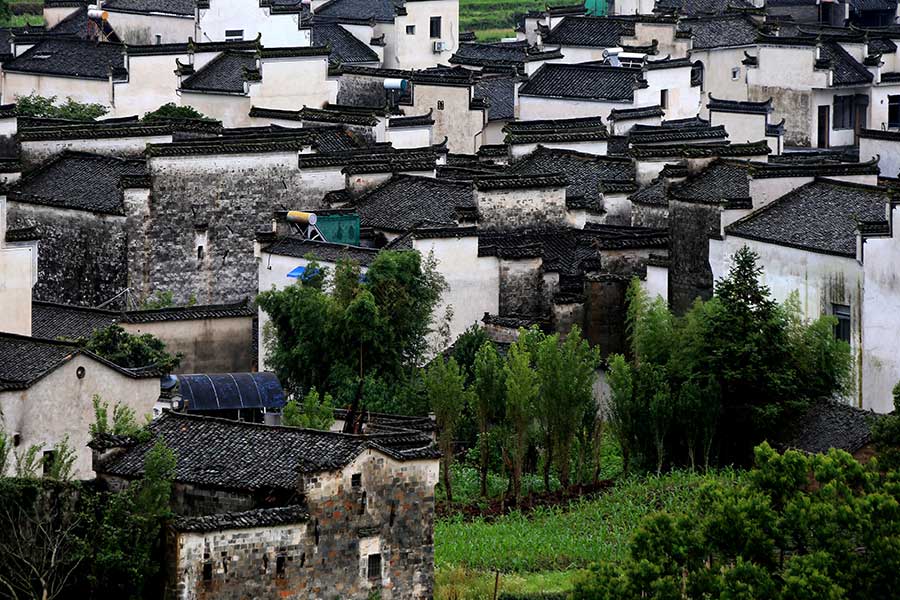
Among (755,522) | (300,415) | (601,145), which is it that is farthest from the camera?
(601,145)

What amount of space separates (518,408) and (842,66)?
93.8 feet

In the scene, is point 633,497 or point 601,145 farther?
point 601,145

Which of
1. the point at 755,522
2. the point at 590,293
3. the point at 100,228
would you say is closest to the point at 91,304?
the point at 100,228

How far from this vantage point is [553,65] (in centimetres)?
7025

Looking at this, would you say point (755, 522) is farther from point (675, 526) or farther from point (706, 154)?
point (706, 154)

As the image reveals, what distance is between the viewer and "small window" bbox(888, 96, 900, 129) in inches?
2773

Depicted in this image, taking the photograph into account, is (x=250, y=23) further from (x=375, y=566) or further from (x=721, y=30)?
(x=375, y=566)

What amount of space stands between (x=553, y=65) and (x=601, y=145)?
968 centimetres

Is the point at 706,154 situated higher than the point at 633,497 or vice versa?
the point at 706,154

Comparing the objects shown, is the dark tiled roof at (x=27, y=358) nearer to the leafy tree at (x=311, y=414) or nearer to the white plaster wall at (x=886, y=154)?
the leafy tree at (x=311, y=414)

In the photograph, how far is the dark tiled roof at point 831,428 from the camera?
140 ft

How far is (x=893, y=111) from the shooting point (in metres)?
70.7

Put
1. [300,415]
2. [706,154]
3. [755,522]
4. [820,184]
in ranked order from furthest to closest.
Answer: [706,154] → [820,184] → [300,415] → [755,522]

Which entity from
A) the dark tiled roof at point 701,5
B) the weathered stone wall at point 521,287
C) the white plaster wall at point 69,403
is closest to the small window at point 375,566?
the white plaster wall at point 69,403
